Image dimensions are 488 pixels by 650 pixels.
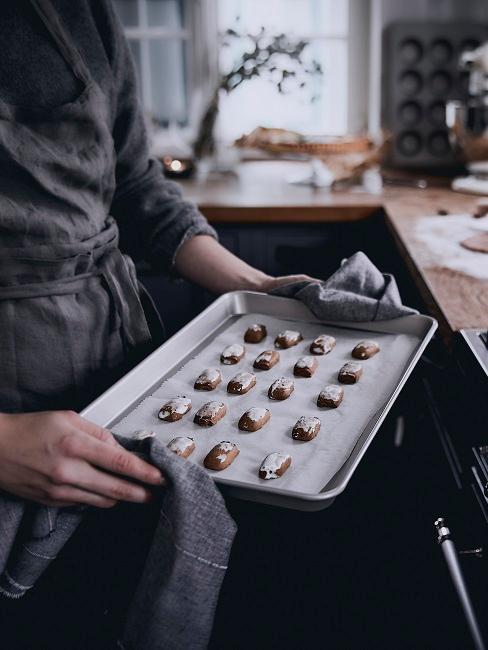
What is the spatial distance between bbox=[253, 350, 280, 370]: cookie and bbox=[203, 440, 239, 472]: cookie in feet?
0.70

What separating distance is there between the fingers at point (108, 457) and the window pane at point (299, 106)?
236 centimetres

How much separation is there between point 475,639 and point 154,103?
2.62 meters

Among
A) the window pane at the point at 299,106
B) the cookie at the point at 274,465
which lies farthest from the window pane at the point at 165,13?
the cookie at the point at 274,465

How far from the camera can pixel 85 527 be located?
3.09 ft

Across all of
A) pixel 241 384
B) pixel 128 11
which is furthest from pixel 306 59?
pixel 241 384

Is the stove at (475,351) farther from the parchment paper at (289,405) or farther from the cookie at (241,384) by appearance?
the cookie at (241,384)

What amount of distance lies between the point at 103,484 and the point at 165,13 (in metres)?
2.54

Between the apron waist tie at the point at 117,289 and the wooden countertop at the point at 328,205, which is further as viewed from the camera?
the wooden countertop at the point at 328,205

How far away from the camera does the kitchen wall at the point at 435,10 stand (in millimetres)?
2691

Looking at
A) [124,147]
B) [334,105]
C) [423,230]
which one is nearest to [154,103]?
[334,105]

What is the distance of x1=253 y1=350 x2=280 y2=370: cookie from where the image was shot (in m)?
1.04

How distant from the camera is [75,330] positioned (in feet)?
3.39

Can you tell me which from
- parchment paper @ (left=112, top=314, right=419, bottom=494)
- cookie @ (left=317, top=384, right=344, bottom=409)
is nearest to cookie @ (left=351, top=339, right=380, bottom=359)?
parchment paper @ (left=112, top=314, right=419, bottom=494)

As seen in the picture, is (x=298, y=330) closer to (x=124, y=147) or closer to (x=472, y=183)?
(x=124, y=147)
